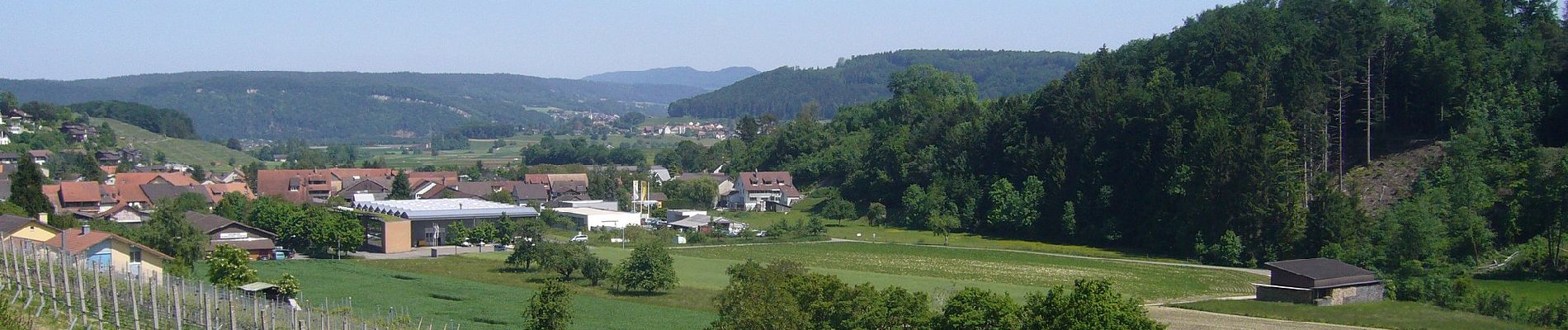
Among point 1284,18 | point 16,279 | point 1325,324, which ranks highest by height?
point 1284,18

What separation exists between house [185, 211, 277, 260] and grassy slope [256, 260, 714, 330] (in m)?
3.88

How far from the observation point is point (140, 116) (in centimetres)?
13062

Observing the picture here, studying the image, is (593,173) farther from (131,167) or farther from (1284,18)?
(1284,18)

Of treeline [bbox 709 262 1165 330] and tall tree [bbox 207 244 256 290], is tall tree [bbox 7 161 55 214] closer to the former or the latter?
tall tree [bbox 207 244 256 290]

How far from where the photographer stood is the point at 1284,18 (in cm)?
6116

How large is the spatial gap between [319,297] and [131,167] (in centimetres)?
6522

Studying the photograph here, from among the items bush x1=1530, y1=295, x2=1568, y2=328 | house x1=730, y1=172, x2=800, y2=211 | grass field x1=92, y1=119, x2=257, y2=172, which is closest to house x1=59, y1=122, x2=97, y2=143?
grass field x1=92, y1=119, x2=257, y2=172

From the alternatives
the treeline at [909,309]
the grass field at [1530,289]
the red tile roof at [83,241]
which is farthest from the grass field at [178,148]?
the grass field at [1530,289]

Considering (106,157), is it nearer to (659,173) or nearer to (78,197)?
(78,197)

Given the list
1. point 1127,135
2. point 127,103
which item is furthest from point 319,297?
point 127,103

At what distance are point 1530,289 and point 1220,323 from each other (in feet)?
38.6

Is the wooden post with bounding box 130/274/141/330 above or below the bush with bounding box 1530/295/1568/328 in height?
above

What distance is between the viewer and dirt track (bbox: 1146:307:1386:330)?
28328mm

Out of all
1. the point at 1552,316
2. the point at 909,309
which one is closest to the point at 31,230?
the point at 909,309
